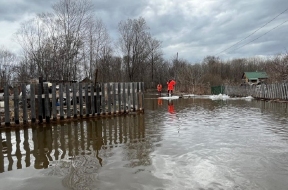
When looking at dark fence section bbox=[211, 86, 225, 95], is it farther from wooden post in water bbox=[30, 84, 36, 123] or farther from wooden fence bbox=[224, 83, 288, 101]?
wooden post in water bbox=[30, 84, 36, 123]

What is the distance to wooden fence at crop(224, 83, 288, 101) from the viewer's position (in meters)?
20.6

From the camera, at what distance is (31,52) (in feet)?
91.7

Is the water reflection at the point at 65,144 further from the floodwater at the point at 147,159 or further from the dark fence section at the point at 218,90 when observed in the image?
the dark fence section at the point at 218,90

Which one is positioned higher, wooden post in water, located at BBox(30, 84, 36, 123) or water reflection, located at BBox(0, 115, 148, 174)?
wooden post in water, located at BBox(30, 84, 36, 123)

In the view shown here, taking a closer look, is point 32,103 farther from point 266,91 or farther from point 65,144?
point 266,91

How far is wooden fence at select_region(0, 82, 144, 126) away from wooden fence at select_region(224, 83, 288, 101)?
14.2 metres

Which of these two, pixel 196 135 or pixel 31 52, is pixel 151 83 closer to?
pixel 31 52

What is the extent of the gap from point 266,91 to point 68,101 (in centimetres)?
2014

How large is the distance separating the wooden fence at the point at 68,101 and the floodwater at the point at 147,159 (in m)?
1.59

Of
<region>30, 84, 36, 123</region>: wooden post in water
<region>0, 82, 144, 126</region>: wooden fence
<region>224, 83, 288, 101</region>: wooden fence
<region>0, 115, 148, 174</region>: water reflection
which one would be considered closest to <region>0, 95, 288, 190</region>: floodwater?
<region>0, 115, 148, 174</region>: water reflection

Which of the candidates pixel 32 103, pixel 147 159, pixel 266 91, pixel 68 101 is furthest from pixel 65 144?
pixel 266 91

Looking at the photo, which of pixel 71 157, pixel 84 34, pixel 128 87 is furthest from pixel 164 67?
pixel 71 157

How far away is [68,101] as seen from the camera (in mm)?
10188

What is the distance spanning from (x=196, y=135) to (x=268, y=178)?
3.28 meters
